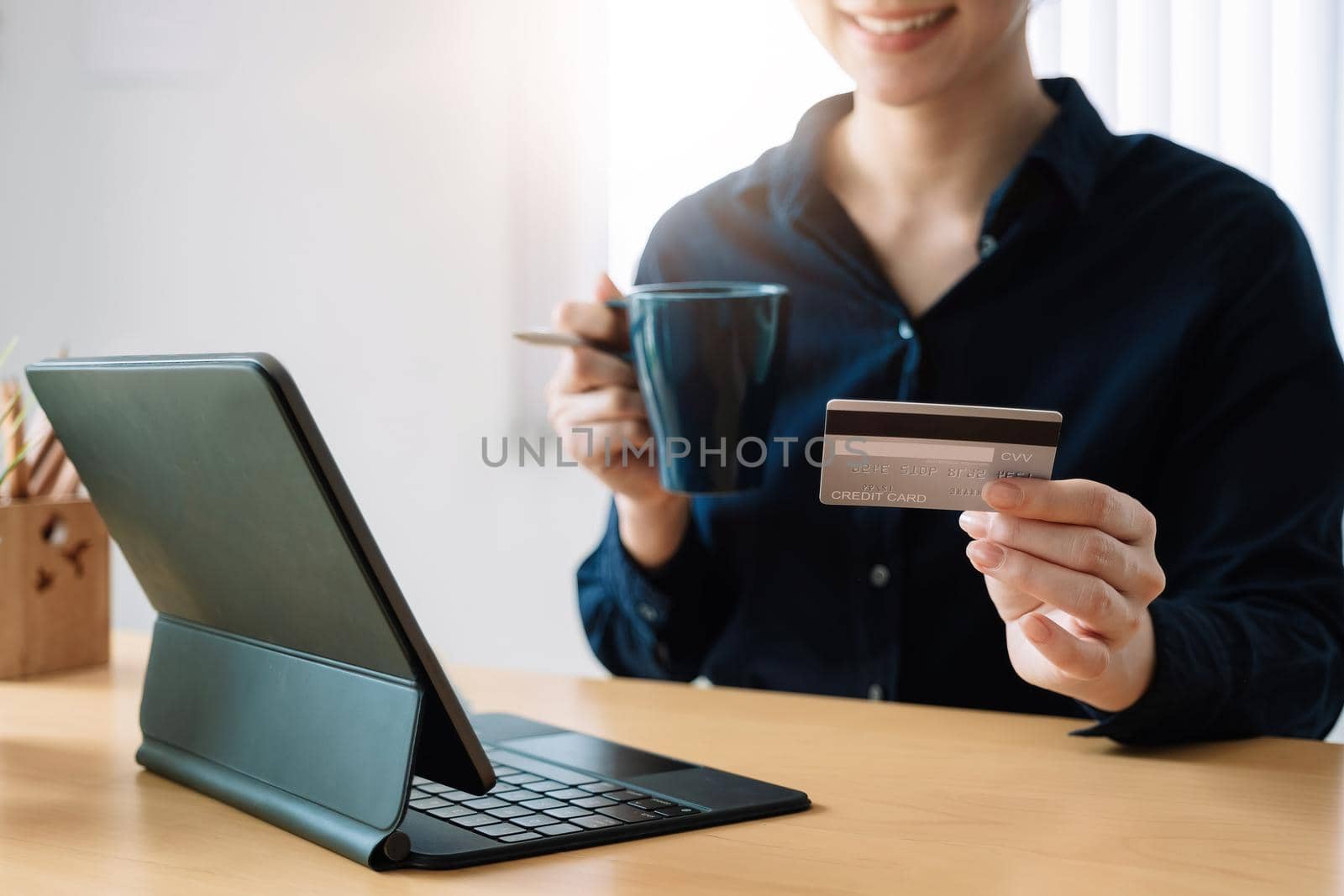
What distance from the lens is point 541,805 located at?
64 centimetres

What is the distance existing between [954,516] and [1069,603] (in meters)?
0.49

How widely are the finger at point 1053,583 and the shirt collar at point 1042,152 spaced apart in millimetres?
554

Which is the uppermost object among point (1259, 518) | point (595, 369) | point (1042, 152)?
point (1042, 152)

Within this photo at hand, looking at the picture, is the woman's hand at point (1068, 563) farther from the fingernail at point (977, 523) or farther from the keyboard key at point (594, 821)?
the keyboard key at point (594, 821)

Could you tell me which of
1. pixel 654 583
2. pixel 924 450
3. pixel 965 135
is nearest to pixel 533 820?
pixel 924 450

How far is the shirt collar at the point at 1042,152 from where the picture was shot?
3.70ft

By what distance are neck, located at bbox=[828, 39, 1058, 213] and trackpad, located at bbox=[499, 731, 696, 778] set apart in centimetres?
64

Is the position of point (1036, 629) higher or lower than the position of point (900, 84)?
lower

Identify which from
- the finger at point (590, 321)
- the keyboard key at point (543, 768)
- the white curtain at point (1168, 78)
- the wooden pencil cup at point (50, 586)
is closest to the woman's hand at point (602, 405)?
the finger at point (590, 321)

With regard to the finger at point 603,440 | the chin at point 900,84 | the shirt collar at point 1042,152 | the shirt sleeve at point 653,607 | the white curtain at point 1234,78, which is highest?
the white curtain at point 1234,78

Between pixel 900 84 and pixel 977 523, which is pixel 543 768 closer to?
pixel 977 523

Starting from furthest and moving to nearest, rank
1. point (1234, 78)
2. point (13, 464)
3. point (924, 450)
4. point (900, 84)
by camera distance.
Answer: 1. point (1234, 78)
2. point (900, 84)
3. point (13, 464)
4. point (924, 450)

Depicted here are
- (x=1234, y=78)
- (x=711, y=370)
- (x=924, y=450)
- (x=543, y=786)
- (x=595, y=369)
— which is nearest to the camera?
(x=924, y=450)

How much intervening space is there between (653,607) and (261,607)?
1.81 feet
